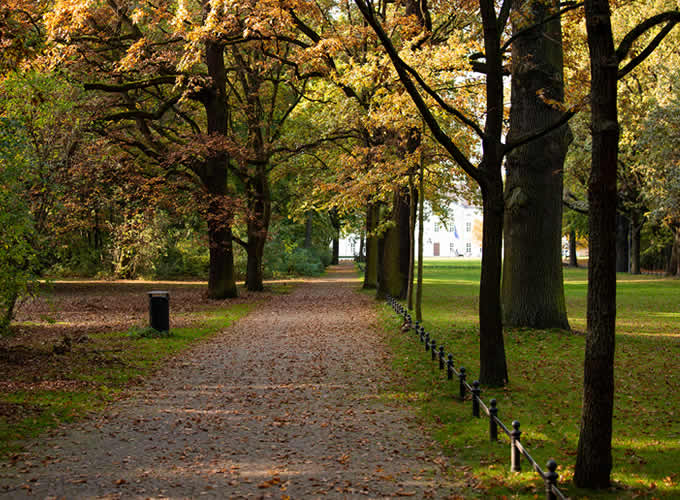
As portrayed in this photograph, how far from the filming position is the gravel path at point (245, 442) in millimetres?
6223

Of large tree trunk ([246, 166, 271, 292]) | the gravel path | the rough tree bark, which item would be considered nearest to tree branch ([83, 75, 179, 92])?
the rough tree bark

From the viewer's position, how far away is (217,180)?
2603cm

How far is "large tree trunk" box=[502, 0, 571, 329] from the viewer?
49.4 feet

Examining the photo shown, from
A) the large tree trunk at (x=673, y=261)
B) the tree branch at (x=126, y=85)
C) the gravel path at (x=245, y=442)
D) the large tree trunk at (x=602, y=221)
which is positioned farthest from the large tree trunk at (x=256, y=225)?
the large tree trunk at (x=673, y=261)

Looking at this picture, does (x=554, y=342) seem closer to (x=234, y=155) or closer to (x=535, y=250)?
(x=535, y=250)

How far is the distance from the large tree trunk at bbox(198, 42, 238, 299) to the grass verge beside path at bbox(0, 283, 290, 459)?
7.94 metres

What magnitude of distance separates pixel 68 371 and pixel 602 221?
9042mm

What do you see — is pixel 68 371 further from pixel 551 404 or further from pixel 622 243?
pixel 622 243

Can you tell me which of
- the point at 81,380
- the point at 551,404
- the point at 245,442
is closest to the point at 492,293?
the point at 551,404

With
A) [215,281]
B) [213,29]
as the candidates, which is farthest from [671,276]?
[213,29]

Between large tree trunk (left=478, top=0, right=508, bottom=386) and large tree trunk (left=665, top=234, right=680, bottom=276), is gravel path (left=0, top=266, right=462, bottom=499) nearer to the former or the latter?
large tree trunk (left=478, top=0, right=508, bottom=386)

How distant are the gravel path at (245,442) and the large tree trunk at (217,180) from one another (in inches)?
504

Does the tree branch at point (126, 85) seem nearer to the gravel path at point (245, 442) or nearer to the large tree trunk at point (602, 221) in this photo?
the gravel path at point (245, 442)

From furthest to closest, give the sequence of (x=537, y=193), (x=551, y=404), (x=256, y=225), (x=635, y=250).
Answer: (x=635, y=250) < (x=256, y=225) < (x=537, y=193) < (x=551, y=404)
